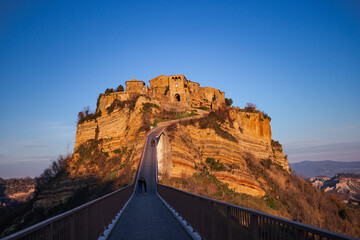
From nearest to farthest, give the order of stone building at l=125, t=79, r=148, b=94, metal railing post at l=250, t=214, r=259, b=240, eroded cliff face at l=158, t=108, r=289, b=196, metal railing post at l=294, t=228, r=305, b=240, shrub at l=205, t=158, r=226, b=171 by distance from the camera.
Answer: metal railing post at l=294, t=228, r=305, b=240, metal railing post at l=250, t=214, r=259, b=240, eroded cliff face at l=158, t=108, r=289, b=196, shrub at l=205, t=158, r=226, b=171, stone building at l=125, t=79, r=148, b=94

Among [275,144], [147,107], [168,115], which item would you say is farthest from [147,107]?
[275,144]

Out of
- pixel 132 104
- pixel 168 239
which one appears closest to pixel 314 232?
pixel 168 239

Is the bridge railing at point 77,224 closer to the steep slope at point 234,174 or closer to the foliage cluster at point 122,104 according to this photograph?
the steep slope at point 234,174

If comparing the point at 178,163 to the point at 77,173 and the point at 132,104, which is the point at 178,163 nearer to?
the point at 132,104

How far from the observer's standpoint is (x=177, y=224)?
11094 millimetres

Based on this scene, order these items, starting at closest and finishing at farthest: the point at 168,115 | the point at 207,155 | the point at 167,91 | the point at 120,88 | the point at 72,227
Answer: the point at 72,227
the point at 207,155
the point at 168,115
the point at 167,91
the point at 120,88

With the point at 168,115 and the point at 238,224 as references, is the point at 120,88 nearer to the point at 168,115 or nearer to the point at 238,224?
the point at 168,115

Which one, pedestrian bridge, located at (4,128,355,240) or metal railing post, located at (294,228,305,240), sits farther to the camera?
pedestrian bridge, located at (4,128,355,240)

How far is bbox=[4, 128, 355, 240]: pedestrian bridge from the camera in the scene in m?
4.31

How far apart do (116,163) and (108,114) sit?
18585 mm

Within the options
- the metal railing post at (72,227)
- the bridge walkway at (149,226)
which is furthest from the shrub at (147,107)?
the metal railing post at (72,227)

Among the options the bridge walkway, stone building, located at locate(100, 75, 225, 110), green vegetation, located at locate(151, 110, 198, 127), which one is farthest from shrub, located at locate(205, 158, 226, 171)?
stone building, located at locate(100, 75, 225, 110)

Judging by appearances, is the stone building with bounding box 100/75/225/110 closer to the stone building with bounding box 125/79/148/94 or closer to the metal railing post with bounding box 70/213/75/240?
the stone building with bounding box 125/79/148/94

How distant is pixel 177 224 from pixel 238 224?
568 cm
